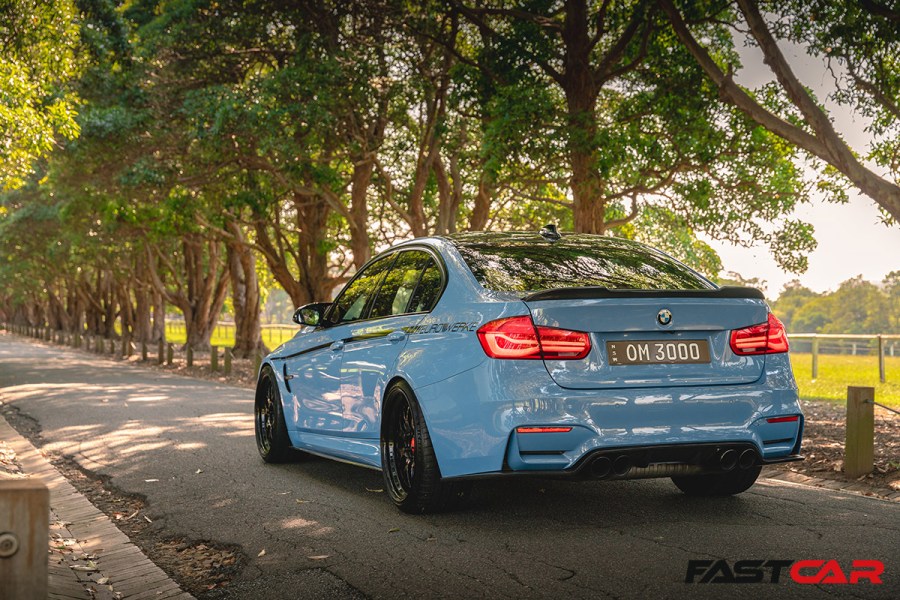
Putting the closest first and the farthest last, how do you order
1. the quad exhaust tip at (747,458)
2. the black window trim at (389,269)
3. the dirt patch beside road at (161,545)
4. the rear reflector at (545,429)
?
the dirt patch beside road at (161,545) → the rear reflector at (545,429) → the quad exhaust tip at (747,458) → the black window trim at (389,269)

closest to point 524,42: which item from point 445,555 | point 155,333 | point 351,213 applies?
point 351,213

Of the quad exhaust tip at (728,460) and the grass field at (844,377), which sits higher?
the quad exhaust tip at (728,460)

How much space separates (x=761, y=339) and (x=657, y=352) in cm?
67


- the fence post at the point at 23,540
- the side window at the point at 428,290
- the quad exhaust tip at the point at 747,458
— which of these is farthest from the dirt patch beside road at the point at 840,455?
the fence post at the point at 23,540

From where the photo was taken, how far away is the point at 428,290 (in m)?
6.20

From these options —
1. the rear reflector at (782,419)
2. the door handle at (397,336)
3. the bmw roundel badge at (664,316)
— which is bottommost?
the rear reflector at (782,419)

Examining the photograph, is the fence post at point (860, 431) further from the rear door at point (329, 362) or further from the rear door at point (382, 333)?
the rear door at point (329, 362)

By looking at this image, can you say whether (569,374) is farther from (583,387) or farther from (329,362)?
(329,362)

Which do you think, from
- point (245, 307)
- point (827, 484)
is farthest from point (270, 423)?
point (245, 307)

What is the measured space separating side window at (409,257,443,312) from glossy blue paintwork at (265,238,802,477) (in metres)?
0.11

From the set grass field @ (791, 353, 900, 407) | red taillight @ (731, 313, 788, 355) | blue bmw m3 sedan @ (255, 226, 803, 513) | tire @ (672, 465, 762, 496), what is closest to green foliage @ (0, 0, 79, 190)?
blue bmw m3 sedan @ (255, 226, 803, 513)

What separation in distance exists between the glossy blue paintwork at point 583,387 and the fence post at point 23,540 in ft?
7.81

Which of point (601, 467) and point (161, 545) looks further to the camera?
point (161, 545)

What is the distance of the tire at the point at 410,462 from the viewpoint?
574 centimetres
